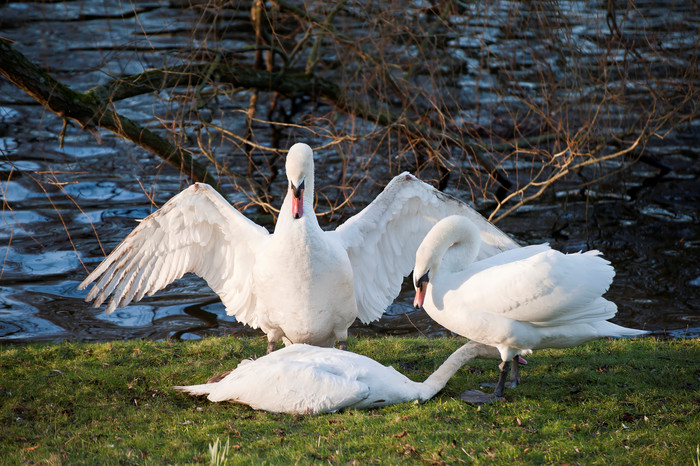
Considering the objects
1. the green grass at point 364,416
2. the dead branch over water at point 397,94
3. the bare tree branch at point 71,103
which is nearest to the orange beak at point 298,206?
the green grass at point 364,416

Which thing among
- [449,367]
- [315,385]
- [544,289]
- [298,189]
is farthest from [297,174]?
[544,289]

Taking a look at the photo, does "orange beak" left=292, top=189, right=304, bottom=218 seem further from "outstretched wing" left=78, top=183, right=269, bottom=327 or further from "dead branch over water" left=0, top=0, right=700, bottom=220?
"dead branch over water" left=0, top=0, right=700, bottom=220

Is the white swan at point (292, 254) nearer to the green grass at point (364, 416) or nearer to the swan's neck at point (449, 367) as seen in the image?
the green grass at point (364, 416)

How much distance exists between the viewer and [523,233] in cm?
1393

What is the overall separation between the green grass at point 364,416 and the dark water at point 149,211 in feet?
5.43

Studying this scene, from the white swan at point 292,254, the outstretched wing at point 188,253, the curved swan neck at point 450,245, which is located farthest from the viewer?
the outstretched wing at point 188,253

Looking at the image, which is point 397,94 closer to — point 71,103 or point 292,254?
point 71,103

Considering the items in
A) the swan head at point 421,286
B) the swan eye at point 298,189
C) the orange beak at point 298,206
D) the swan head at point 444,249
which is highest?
the swan eye at point 298,189

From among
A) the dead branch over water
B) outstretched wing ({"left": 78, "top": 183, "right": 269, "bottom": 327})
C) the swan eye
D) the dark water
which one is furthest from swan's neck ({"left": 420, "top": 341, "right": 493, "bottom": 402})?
the dark water

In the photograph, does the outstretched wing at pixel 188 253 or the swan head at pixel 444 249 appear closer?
the swan head at pixel 444 249

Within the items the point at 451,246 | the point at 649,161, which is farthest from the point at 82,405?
the point at 649,161

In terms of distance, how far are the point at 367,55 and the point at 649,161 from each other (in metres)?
7.60

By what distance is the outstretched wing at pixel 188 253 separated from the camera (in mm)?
7102

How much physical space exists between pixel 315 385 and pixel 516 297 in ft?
5.60
